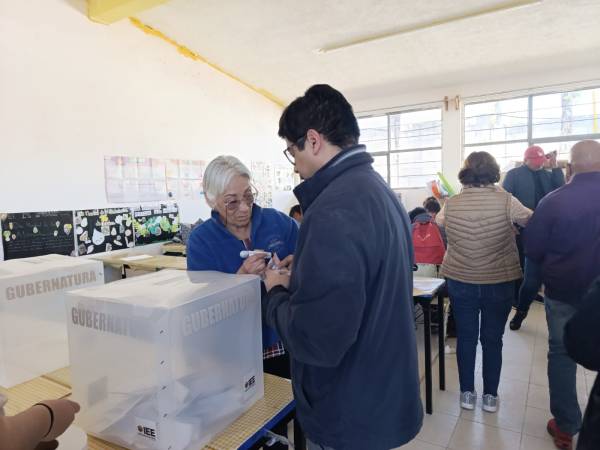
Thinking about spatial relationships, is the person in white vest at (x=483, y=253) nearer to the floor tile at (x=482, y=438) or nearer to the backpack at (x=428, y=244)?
the floor tile at (x=482, y=438)

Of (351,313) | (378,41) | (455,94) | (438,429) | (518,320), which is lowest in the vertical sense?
(438,429)

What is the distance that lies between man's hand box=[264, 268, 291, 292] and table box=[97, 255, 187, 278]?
7.46ft

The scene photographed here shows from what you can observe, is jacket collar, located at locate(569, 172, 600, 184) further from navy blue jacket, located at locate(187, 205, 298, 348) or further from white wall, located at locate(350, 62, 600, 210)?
white wall, located at locate(350, 62, 600, 210)

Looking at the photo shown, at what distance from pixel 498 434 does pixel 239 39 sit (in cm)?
411

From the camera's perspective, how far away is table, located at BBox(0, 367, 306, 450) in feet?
2.73

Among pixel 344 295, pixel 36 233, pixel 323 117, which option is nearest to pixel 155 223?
pixel 36 233

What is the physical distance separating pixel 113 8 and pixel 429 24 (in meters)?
2.95

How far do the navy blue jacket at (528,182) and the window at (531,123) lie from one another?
1.53 meters

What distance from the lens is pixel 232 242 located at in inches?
52.8

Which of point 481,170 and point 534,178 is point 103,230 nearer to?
point 481,170

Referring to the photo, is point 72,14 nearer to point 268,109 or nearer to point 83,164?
point 83,164

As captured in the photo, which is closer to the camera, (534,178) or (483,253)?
(483,253)

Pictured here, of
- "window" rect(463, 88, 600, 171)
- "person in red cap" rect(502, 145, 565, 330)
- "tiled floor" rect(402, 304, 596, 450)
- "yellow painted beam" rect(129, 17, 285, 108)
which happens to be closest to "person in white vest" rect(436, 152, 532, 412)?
"tiled floor" rect(402, 304, 596, 450)

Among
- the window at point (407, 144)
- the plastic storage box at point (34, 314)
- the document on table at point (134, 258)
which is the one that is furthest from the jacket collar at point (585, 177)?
the window at point (407, 144)
